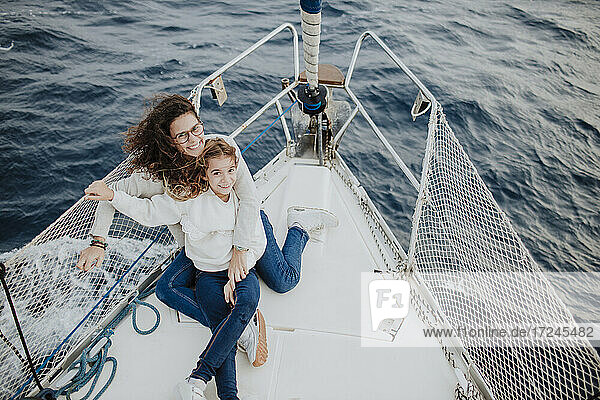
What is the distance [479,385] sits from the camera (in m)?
1.85

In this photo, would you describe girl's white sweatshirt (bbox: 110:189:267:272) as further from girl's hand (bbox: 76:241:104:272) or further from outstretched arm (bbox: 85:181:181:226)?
girl's hand (bbox: 76:241:104:272)

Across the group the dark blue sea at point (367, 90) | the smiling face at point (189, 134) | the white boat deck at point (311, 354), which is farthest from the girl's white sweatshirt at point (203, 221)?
the dark blue sea at point (367, 90)

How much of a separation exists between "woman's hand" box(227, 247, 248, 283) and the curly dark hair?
347 mm

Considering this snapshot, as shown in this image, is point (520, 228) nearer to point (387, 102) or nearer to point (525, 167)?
point (525, 167)

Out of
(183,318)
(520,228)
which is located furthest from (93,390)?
(520,228)

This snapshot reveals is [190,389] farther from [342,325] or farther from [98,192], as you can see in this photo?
[98,192]

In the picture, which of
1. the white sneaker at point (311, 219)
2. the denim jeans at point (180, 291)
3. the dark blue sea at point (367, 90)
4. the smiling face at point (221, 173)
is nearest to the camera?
the smiling face at point (221, 173)

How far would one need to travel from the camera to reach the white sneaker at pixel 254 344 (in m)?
1.94

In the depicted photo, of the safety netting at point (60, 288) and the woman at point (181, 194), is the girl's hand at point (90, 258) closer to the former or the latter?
the woman at point (181, 194)

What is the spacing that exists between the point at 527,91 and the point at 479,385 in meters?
5.85

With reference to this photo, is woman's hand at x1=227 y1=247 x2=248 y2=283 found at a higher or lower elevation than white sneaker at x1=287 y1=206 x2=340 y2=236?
higher

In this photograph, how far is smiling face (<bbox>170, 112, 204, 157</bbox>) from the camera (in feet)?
5.71

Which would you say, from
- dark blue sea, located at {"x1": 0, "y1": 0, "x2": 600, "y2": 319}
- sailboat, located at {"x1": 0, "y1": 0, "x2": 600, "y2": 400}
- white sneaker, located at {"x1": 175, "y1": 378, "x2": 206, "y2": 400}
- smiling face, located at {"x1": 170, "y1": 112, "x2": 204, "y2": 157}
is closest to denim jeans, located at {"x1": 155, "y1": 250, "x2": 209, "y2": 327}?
sailboat, located at {"x1": 0, "y1": 0, "x2": 600, "y2": 400}

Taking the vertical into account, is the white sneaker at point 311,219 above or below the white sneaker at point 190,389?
above
